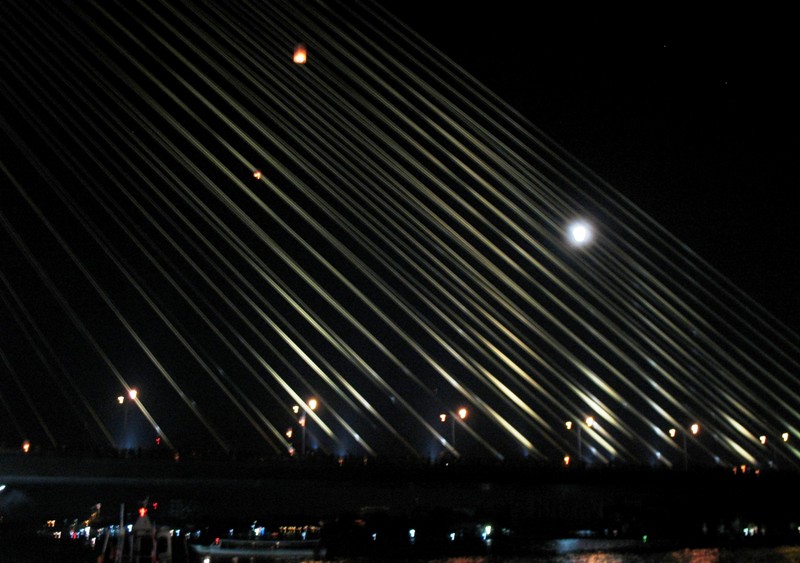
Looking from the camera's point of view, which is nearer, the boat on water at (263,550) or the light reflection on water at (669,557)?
the light reflection on water at (669,557)

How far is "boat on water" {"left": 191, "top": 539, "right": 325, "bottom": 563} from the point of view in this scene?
26.2 meters

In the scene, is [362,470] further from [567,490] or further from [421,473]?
[567,490]

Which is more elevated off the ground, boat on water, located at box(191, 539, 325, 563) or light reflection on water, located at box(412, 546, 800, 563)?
boat on water, located at box(191, 539, 325, 563)

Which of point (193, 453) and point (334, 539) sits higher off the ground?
point (193, 453)

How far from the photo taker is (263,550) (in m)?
28.0

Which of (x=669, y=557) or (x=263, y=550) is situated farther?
(x=263, y=550)

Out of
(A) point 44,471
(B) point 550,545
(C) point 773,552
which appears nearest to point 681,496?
(B) point 550,545

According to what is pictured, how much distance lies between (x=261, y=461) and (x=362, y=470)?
325cm

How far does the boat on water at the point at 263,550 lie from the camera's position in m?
26.2

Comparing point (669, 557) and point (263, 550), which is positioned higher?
point (263, 550)

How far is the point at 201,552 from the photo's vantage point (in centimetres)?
2792

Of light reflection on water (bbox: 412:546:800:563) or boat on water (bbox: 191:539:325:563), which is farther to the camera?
boat on water (bbox: 191:539:325:563)

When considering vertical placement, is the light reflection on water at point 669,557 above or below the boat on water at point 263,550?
below

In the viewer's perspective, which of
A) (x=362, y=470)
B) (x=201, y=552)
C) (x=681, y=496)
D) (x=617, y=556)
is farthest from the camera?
(x=681, y=496)
